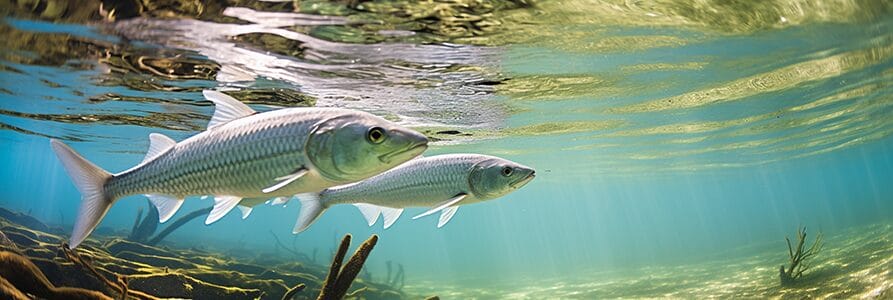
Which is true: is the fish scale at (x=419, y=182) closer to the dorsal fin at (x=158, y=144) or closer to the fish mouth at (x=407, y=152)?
the dorsal fin at (x=158, y=144)

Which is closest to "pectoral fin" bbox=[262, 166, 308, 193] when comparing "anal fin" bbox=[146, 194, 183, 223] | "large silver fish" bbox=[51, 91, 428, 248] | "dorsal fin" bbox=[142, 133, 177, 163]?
"large silver fish" bbox=[51, 91, 428, 248]

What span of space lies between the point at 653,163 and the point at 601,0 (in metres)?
38.9

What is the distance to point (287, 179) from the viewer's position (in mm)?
3668

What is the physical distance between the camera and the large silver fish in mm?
3670

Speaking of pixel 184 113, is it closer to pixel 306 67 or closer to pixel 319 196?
pixel 306 67

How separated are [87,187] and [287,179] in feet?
Answer: 6.26

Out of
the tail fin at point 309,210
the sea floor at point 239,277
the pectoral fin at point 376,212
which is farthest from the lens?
the sea floor at point 239,277

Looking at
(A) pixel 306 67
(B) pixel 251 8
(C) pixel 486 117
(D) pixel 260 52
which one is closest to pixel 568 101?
(C) pixel 486 117

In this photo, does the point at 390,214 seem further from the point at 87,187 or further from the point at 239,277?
the point at 239,277

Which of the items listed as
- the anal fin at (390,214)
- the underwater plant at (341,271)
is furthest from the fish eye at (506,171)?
the underwater plant at (341,271)

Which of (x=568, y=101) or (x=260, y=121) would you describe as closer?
(x=260, y=121)

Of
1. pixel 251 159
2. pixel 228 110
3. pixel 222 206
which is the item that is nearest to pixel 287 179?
pixel 251 159

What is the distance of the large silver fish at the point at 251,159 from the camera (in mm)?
3670

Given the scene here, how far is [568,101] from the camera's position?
18969mm
